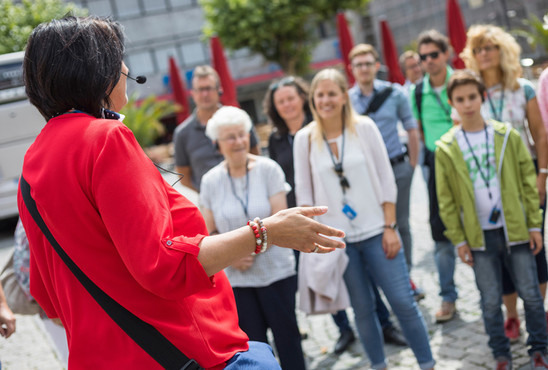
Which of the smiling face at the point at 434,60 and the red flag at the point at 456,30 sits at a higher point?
the red flag at the point at 456,30

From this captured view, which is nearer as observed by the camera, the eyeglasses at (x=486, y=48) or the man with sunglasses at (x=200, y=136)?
the eyeglasses at (x=486, y=48)

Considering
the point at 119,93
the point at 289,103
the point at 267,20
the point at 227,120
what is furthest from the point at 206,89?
the point at 267,20

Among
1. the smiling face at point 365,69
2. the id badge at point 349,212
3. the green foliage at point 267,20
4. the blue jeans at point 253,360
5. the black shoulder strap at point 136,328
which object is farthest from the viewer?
the green foliage at point 267,20

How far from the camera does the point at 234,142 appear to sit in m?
4.07

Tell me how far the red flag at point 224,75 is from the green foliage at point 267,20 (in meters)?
17.3

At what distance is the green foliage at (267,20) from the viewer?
2955cm

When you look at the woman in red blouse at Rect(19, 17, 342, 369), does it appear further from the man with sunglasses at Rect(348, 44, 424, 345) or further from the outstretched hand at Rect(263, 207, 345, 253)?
the man with sunglasses at Rect(348, 44, 424, 345)

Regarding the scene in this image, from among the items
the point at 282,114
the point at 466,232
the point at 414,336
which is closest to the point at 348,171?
the point at 466,232

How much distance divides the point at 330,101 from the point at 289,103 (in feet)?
3.81

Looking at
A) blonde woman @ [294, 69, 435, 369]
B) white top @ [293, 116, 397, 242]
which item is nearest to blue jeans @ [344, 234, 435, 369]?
blonde woman @ [294, 69, 435, 369]

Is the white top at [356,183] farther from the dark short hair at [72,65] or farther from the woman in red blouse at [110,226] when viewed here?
the dark short hair at [72,65]

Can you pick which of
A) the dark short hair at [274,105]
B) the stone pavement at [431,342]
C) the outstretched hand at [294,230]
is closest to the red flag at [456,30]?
the stone pavement at [431,342]

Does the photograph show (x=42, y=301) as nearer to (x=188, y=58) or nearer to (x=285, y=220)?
(x=285, y=220)

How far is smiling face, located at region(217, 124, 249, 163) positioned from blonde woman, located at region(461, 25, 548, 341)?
1812mm
